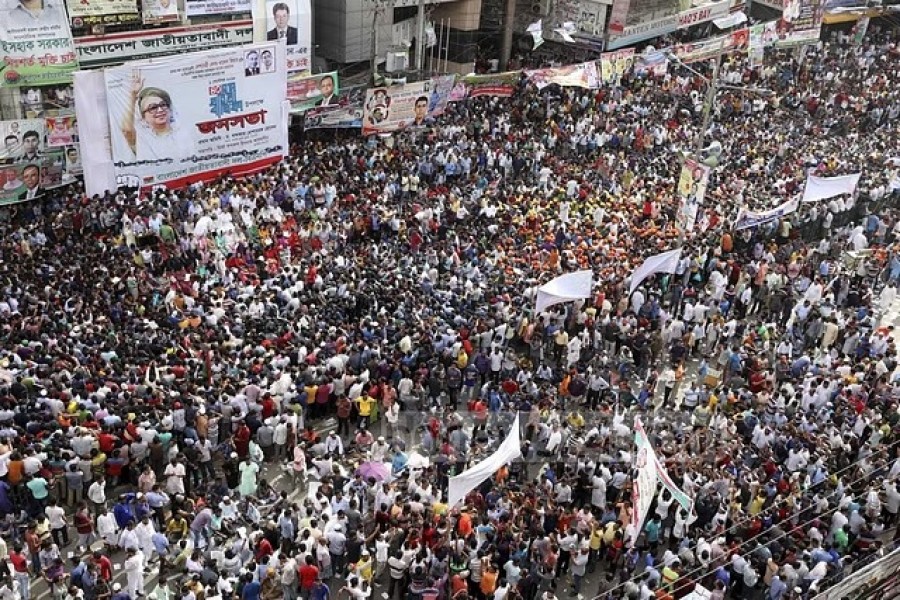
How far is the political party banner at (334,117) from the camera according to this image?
2425 cm

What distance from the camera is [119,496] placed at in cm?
1350

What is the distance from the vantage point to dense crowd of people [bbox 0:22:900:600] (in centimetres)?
1236

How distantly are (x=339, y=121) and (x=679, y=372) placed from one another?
38.7ft

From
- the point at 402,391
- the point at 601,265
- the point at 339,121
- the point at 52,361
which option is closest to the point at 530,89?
the point at 339,121

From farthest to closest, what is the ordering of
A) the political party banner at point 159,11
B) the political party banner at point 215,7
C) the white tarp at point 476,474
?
the political party banner at point 215,7, the political party banner at point 159,11, the white tarp at point 476,474

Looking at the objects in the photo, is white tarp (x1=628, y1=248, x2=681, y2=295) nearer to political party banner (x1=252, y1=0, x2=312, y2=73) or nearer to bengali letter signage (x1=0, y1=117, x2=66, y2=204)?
political party banner (x1=252, y1=0, x2=312, y2=73)

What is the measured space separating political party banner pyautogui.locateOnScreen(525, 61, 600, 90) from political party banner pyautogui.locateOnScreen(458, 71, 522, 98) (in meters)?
0.64

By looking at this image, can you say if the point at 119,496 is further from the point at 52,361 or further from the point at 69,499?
the point at 52,361

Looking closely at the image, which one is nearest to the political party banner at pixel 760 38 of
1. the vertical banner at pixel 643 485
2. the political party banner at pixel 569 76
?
the political party banner at pixel 569 76

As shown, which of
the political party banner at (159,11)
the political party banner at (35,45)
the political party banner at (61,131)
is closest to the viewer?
the political party banner at (35,45)

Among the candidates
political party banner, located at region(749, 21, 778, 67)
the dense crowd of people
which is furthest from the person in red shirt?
political party banner, located at region(749, 21, 778, 67)

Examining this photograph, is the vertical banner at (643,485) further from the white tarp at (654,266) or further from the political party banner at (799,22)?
the political party banner at (799,22)

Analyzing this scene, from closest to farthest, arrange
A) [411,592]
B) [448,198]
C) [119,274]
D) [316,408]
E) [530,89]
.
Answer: [411,592] < [316,408] < [119,274] < [448,198] < [530,89]

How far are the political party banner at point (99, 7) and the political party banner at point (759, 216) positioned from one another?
48.6ft
